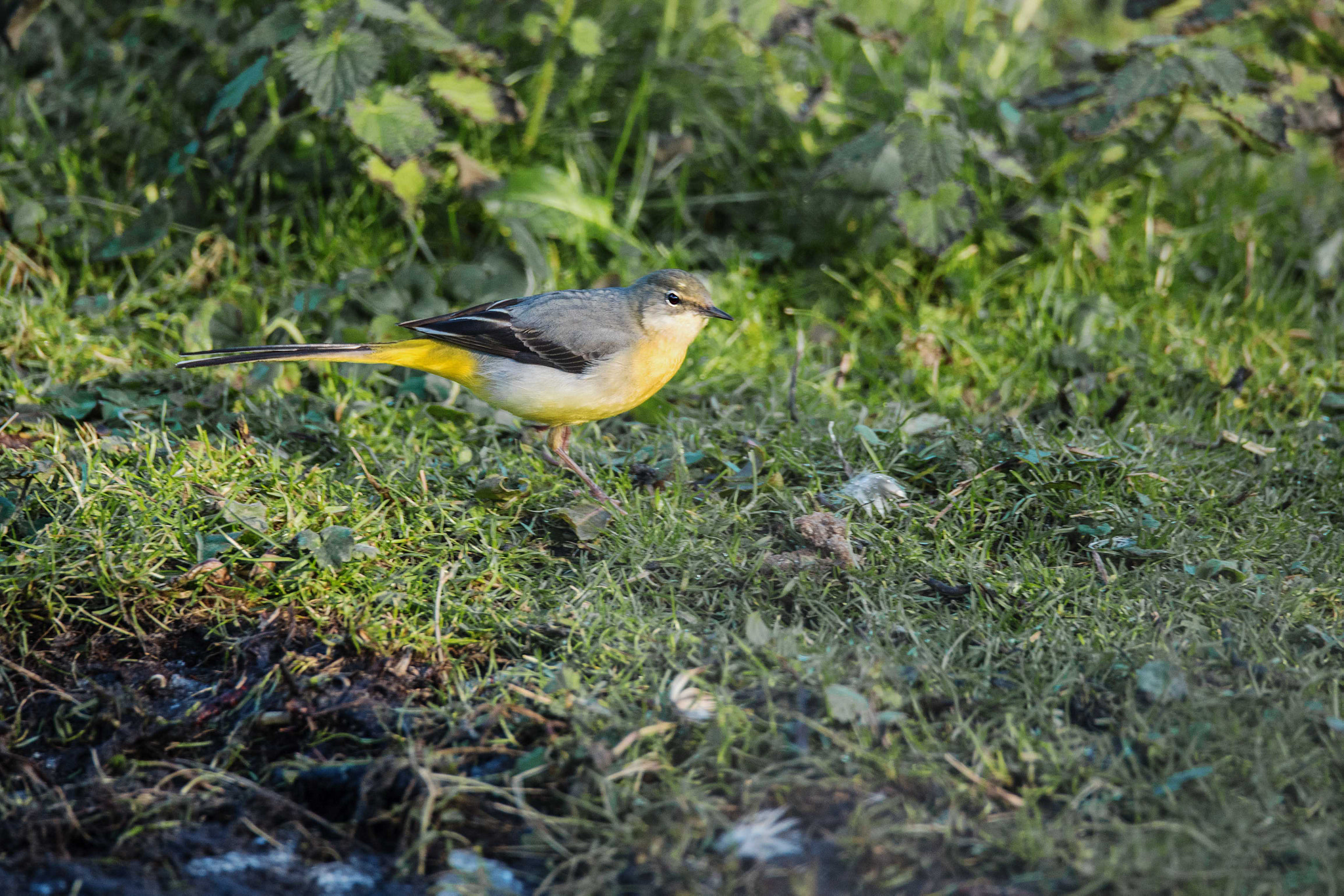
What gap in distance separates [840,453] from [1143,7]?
10.3ft

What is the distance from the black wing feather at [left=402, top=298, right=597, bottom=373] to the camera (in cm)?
465

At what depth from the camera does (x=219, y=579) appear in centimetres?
375

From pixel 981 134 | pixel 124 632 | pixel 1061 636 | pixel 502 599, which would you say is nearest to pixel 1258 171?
pixel 981 134

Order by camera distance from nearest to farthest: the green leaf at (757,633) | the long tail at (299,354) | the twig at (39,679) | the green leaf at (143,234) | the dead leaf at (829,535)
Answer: the twig at (39,679), the green leaf at (757,633), the dead leaf at (829,535), the long tail at (299,354), the green leaf at (143,234)

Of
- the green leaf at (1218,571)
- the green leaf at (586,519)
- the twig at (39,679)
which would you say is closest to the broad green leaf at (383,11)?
the green leaf at (586,519)

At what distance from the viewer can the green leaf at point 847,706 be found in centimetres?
312

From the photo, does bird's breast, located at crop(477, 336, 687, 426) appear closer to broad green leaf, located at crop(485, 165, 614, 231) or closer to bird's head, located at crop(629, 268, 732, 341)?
bird's head, located at crop(629, 268, 732, 341)

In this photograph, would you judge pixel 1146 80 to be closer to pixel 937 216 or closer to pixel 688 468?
pixel 937 216

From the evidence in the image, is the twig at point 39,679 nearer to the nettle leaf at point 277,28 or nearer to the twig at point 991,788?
the twig at point 991,788

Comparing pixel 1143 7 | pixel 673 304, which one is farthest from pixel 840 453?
pixel 1143 7

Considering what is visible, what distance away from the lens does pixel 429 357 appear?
15.5ft

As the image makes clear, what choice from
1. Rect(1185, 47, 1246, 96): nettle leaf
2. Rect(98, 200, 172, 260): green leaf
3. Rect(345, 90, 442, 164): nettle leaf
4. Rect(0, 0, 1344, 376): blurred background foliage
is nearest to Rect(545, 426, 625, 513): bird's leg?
Rect(0, 0, 1344, 376): blurred background foliage

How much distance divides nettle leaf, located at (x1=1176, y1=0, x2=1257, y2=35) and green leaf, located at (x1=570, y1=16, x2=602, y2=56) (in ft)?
9.34

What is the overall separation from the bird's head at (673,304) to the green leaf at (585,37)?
1.69 meters
